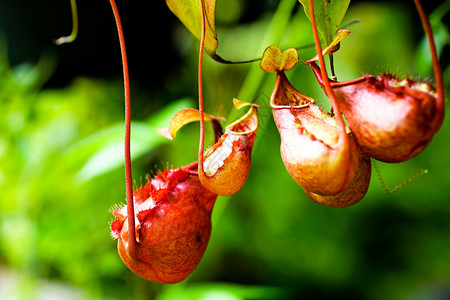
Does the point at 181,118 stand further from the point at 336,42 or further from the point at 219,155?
the point at 336,42

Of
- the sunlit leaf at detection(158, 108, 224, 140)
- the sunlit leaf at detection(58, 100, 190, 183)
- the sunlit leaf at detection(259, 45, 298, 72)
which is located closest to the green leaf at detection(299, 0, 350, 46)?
the sunlit leaf at detection(259, 45, 298, 72)

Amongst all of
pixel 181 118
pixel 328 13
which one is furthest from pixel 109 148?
pixel 328 13

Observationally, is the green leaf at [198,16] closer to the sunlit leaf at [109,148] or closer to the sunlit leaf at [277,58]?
the sunlit leaf at [277,58]

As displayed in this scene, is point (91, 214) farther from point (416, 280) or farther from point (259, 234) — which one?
point (416, 280)

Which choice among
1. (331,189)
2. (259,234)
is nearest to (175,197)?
(331,189)

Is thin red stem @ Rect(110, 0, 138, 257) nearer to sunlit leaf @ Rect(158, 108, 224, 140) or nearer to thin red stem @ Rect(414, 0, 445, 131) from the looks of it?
sunlit leaf @ Rect(158, 108, 224, 140)

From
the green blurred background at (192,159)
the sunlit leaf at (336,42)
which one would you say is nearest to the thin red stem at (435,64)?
the sunlit leaf at (336,42)
